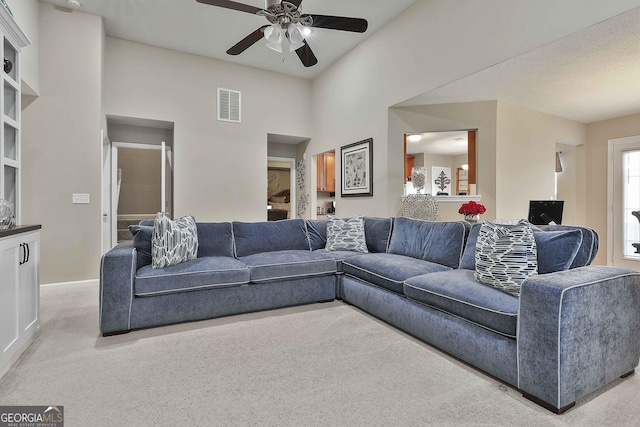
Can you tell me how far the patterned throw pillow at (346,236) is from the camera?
12.1ft

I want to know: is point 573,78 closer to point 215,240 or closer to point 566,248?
point 566,248

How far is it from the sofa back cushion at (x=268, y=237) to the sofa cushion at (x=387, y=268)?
0.74 meters

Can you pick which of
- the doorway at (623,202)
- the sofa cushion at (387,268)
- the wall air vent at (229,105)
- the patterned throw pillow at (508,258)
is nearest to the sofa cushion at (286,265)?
the sofa cushion at (387,268)

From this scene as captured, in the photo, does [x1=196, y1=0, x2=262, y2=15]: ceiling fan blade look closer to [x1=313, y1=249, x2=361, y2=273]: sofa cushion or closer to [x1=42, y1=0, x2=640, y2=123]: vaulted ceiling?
[x1=42, y1=0, x2=640, y2=123]: vaulted ceiling

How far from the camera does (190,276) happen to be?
2.69m

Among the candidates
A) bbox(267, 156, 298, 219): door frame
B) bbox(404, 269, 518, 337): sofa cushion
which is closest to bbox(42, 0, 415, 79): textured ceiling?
bbox(267, 156, 298, 219): door frame

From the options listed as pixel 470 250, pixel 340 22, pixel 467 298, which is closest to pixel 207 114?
pixel 340 22

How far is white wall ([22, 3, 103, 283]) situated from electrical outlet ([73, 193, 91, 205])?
1.7 inches

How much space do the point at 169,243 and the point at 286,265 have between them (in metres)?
1.05

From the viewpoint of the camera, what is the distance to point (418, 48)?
159 inches

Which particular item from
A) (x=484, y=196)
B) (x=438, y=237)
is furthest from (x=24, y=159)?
(x=484, y=196)

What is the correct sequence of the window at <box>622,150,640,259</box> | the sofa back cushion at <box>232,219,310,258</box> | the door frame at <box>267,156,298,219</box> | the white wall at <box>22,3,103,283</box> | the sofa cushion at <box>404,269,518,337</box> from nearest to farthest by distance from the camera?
the sofa cushion at <box>404,269,518,337</box> → the sofa back cushion at <box>232,219,310,258</box> → the white wall at <box>22,3,103,283</box> → the window at <box>622,150,640,259</box> → the door frame at <box>267,156,298,219</box>

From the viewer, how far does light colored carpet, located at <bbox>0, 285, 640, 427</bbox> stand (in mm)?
1516

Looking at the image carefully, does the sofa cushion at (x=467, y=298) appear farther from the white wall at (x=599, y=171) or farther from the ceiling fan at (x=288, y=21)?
the white wall at (x=599, y=171)
